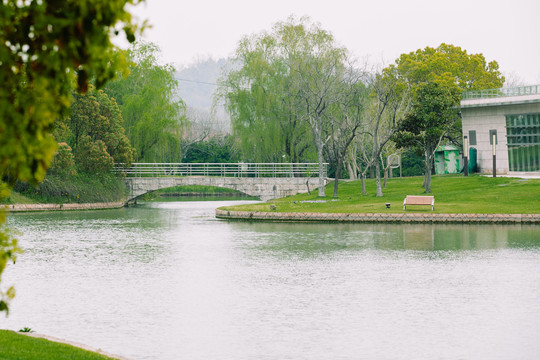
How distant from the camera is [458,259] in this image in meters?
18.3

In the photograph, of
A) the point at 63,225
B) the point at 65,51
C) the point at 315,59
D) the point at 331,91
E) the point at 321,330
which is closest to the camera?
the point at 65,51

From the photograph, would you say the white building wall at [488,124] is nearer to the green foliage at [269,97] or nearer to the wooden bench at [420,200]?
the green foliage at [269,97]

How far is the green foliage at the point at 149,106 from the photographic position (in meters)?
52.9

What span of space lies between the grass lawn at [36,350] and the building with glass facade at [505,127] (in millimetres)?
43445

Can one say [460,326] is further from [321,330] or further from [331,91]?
[331,91]

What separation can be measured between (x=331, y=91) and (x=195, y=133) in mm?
63647

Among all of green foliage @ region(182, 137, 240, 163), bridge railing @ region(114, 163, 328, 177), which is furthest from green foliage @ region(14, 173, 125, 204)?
green foliage @ region(182, 137, 240, 163)

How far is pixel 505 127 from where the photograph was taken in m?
48.7

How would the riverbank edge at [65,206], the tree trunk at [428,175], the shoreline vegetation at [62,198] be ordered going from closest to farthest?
the tree trunk at [428,175]
the riverbank edge at [65,206]
the shoreline vegetation at [62,198]

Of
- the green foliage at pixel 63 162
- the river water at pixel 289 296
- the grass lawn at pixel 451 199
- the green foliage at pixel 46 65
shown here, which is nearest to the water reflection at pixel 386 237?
the river water at pixel 289 296

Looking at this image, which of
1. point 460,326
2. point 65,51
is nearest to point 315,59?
point 460,326

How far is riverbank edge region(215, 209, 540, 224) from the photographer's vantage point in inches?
1149

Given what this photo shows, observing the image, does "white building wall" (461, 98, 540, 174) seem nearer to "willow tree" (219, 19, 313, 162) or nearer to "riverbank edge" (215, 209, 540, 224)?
"willow tree" (219, 19, 313, 162)

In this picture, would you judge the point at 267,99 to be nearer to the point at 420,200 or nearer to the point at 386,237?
the point at 420,200
